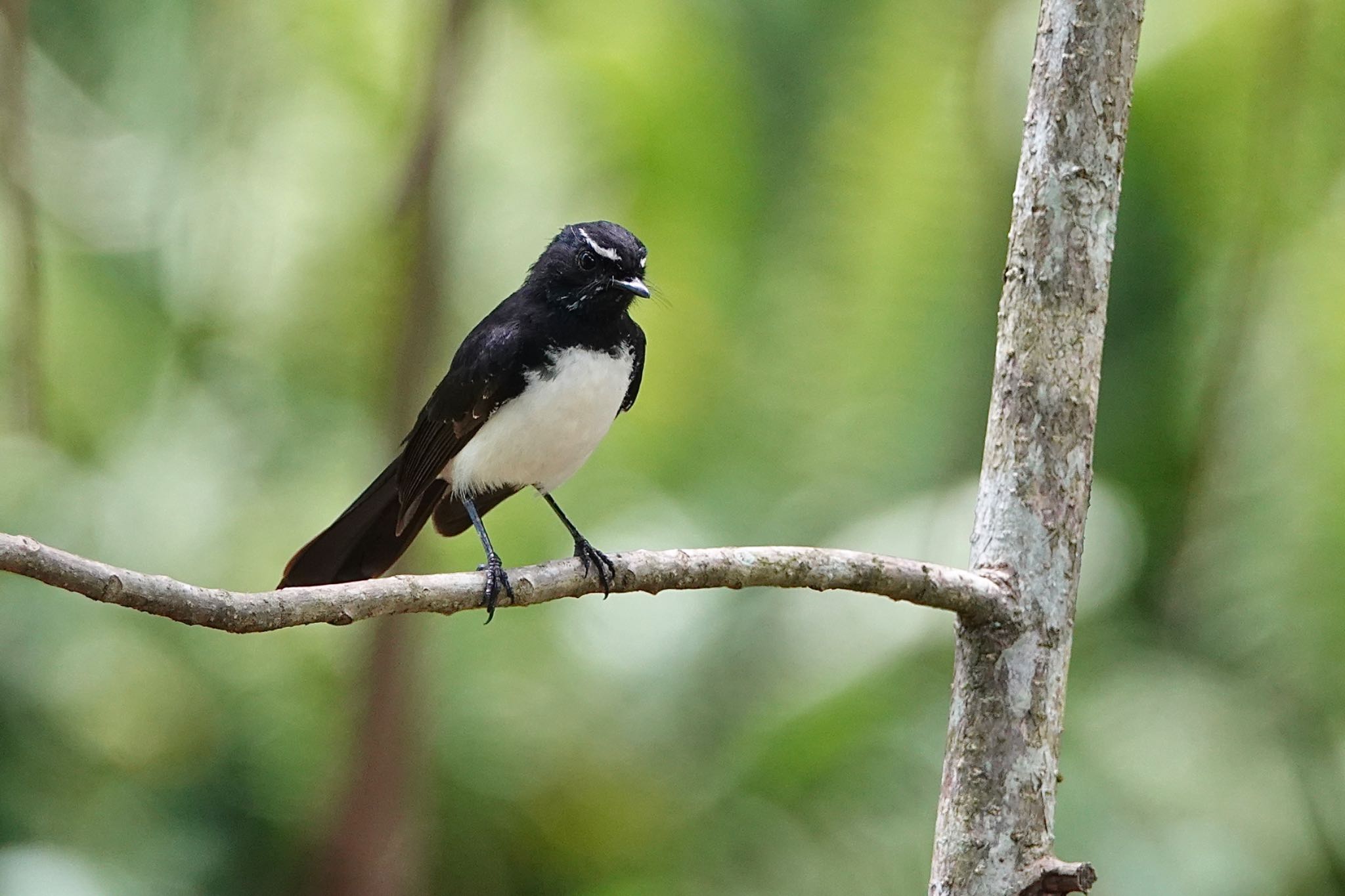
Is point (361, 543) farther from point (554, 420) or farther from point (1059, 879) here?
point (1059, 879)

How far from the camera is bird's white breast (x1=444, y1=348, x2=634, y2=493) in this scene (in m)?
3.76

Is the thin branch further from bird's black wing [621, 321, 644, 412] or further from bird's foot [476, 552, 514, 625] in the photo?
bird's black wing [621, 321, 644, 412]

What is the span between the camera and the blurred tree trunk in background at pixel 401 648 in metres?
4.09

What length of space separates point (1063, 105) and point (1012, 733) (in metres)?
1.24

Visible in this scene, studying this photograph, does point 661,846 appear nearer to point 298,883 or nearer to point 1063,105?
point 298,883

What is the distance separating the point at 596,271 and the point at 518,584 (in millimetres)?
1203

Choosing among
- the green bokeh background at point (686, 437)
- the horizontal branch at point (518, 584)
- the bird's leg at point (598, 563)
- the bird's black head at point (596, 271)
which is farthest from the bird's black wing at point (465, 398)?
the green bokeh background at point (686, 437)

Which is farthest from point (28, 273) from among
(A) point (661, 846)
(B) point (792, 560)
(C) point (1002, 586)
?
(A) point (661, 846)

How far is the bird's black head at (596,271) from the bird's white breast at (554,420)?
0.14m

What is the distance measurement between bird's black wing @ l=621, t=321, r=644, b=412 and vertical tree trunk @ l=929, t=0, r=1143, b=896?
1.38m

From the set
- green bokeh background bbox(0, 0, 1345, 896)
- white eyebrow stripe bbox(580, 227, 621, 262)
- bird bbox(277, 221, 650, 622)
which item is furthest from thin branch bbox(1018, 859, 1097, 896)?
green bokeh background bbox(0, 0, 1345, 896)

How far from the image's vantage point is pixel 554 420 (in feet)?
12.3

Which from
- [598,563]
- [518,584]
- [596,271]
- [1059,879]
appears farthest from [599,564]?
[1059,879]

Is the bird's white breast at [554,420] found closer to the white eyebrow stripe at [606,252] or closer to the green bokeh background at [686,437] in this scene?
the white eyebrow stripe at [606,252]
